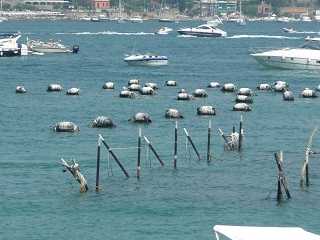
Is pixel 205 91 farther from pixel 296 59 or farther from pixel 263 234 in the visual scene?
pixel 263 234

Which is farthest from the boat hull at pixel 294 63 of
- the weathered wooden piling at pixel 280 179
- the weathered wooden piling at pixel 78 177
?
the weathered wooden piling at pixel 78 177

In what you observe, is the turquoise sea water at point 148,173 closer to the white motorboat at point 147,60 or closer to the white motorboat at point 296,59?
the white motorboat at point 296,59

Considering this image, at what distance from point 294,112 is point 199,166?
117 ft

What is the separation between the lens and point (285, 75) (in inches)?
6594

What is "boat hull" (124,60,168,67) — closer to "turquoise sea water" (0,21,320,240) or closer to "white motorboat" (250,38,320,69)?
"white motorboat" (250,38,320,69)

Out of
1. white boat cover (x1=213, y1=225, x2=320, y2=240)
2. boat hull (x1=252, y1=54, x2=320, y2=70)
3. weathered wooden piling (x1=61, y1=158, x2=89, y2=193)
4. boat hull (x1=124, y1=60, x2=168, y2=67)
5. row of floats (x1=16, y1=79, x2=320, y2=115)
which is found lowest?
boat hull (x1=124, y1=60, x2=168, y2=67)

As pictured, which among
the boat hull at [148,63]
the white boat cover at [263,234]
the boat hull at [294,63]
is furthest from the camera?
the boat hull at [148,63]

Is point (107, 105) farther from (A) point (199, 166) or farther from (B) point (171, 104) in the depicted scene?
(A) point (199, 166)

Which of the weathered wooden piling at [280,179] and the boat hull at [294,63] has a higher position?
the weathered wooden piling at [280,179]

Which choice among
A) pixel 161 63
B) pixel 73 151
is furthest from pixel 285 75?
pixel 73 151

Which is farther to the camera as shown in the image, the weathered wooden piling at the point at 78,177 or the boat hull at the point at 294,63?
the boat hull at the point at 294,63

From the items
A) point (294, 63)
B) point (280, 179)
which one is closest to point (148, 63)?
point (294, 63)

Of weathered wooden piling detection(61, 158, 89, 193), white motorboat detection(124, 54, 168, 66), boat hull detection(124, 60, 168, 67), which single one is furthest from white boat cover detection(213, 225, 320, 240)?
boat hull detection(124, 60, 168, 67)

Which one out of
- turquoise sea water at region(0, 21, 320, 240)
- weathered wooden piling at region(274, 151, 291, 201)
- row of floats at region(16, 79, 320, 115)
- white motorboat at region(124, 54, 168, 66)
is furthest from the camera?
white motorboat at region(124, 54, 168, 66)
